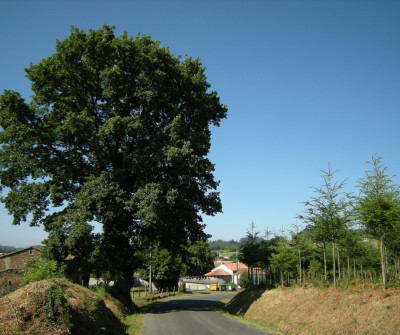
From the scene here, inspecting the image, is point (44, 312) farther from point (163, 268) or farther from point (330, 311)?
point (163, 268)

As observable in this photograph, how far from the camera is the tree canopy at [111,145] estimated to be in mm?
20656

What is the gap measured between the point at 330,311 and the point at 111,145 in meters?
15.9

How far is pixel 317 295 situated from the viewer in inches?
709

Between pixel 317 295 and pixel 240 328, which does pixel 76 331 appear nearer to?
pixel 240 328

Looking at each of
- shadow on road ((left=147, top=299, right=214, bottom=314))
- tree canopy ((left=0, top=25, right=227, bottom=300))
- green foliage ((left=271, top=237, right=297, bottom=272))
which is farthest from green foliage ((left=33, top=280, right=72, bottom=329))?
green foliage ((left=271, top=237, right=297, bottom=272))

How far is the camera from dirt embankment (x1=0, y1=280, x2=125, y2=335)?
29.3 feet

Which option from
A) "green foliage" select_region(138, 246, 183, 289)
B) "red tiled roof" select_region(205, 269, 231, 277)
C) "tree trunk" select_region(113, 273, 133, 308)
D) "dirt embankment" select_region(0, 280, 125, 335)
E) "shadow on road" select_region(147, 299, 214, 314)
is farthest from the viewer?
"red tiled roof" select_region(205, 269, 231, 277)

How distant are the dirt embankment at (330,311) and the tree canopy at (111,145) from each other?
703cm

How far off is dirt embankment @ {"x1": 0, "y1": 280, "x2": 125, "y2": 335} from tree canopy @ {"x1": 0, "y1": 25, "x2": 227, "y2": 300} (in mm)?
8130

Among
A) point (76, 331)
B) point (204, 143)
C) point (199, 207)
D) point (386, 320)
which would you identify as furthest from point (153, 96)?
point (386, 320)

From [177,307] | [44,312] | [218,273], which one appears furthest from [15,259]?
[218,273]

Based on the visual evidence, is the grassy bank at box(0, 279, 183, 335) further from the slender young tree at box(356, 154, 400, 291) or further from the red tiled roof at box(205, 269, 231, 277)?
the red tiled roof at box(205, 269, 231, 277)

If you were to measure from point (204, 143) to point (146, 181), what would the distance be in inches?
187

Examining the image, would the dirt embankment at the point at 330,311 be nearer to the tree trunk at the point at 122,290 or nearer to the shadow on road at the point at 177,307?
the shadow on road at the point at 177,307
